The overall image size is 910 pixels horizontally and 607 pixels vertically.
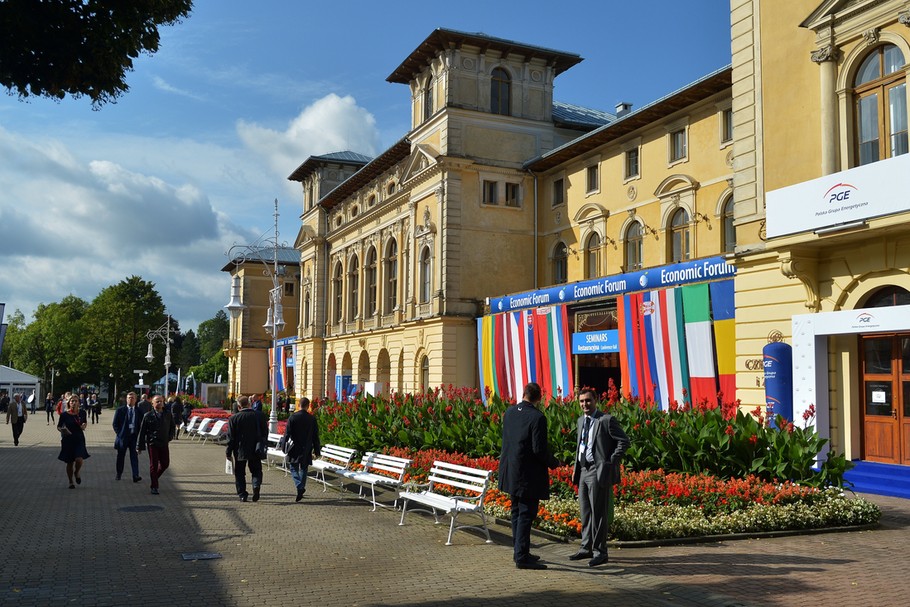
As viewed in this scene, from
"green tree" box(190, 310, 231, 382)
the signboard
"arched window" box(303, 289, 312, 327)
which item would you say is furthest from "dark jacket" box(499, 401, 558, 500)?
"green tree" box(190, 310, 231, 382)

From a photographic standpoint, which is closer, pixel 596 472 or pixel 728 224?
pixel 596 472

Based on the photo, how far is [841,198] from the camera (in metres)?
15.0

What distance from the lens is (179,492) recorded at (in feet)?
52.3

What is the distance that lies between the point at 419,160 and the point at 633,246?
12751 mm

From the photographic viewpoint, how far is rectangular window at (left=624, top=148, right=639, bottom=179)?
3200 centimetres

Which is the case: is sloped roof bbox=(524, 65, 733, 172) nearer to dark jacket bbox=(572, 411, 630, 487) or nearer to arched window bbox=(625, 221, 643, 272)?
arched window bbox=(625, 221, 643, 272)

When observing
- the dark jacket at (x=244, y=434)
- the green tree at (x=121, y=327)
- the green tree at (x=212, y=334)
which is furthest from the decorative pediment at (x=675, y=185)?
the green tree at (x=212, y=334)

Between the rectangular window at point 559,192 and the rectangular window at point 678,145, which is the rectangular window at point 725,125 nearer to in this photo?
the rectangular window at point 678,145

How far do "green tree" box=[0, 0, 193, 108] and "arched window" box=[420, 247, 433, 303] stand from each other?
32724mm

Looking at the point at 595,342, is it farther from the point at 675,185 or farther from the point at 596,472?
the point at 596,472

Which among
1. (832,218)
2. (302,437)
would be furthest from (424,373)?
(832,218)

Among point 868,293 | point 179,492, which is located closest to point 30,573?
point 179,492

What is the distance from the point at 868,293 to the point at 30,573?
14.0m

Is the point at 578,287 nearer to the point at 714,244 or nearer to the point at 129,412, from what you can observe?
the point at 714,244
